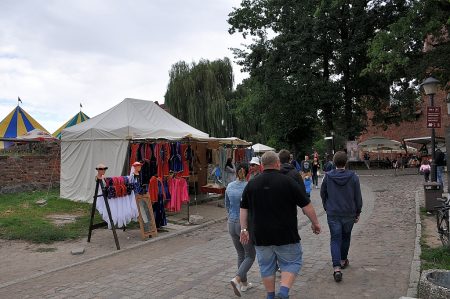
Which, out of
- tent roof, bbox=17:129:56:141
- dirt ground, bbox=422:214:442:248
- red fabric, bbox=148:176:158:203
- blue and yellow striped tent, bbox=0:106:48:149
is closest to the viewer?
dirt ground, bbox=422:214:442:248

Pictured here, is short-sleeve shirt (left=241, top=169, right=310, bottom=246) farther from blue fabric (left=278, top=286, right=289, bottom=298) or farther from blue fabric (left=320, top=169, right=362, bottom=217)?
blue fabric (left=320, top=169, right=362, bottom=217)

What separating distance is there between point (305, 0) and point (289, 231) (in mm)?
26209

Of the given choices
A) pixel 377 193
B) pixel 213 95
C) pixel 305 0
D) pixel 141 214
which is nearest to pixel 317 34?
pixel 305 0

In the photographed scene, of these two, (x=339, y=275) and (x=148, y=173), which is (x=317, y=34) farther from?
(x=339, y=275)

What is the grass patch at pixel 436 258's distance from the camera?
587 cm

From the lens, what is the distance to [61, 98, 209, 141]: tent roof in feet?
41.8

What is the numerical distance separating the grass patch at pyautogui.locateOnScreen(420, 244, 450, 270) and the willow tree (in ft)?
89.8

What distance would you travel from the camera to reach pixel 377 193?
53.6ft

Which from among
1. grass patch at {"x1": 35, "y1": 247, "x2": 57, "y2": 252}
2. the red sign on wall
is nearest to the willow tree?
the red sign on wall

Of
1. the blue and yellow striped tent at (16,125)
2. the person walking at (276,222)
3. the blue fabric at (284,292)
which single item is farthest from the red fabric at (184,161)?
the blue and yellow striped tent at (16,125)

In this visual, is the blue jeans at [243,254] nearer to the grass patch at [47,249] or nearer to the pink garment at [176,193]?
the grass patch at [47,249]

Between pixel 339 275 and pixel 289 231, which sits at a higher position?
pixel 289 231

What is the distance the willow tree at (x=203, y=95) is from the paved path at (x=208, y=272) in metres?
24.8

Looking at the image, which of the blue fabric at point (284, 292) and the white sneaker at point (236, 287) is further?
the white sneaker at point (236, 287)
